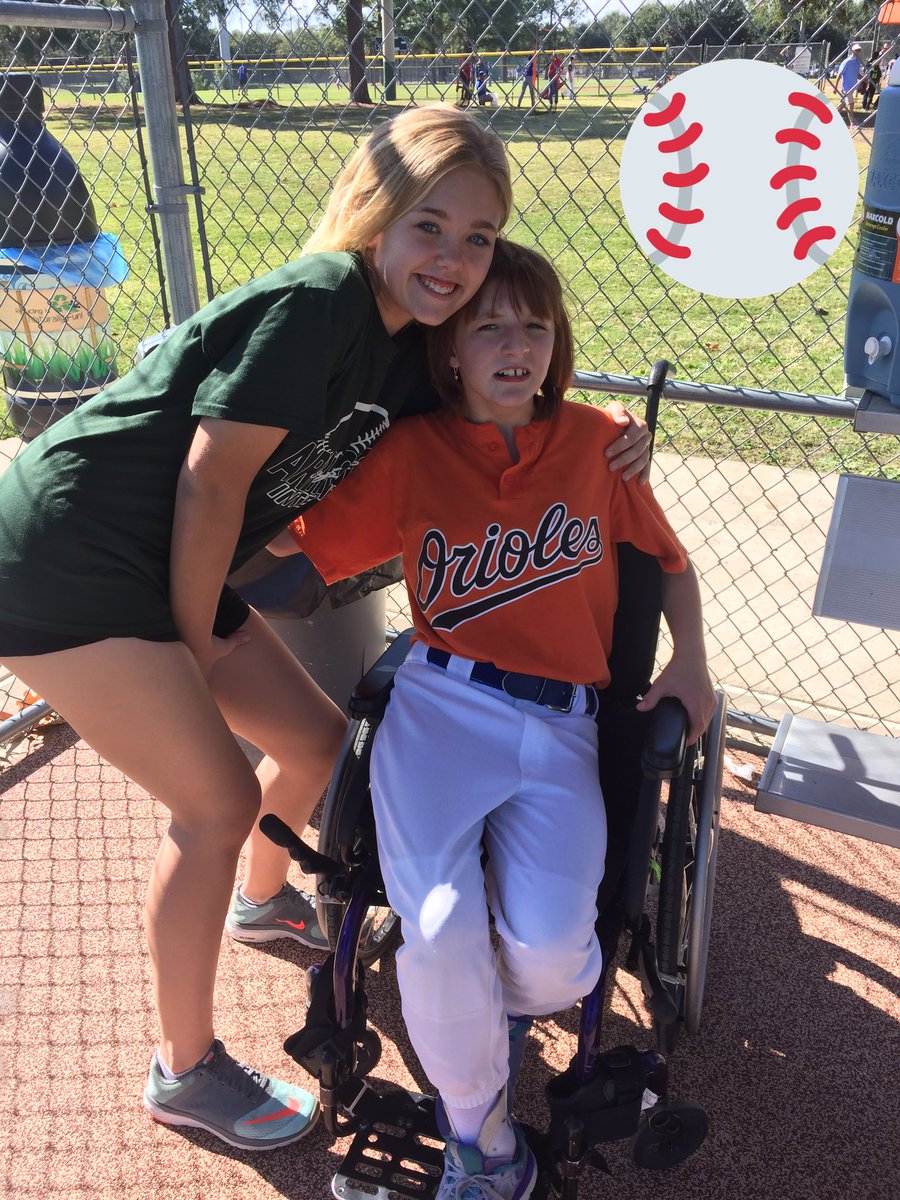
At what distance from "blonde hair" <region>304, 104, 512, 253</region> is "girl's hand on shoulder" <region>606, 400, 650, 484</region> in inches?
19.9

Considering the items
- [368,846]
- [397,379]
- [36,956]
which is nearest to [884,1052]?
[368,846]

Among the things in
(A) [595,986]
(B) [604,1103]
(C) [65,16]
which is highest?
(C) [65,16]

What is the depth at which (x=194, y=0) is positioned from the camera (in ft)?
11.5

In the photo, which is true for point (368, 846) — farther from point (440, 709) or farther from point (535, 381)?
point (535, 381)

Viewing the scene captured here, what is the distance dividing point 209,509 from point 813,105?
5.58ft

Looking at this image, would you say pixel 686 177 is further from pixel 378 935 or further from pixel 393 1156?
pixel 393 1156

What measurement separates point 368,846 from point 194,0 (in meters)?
3.12

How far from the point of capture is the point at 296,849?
178cm

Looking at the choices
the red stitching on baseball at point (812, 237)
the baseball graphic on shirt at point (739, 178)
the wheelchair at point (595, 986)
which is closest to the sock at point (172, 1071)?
the wheelchair at point (595, 986)

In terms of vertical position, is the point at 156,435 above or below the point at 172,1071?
above

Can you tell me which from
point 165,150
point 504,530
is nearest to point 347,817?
point 504,530

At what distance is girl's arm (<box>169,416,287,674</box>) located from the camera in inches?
61.0

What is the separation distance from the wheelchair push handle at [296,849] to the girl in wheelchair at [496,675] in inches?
4.8

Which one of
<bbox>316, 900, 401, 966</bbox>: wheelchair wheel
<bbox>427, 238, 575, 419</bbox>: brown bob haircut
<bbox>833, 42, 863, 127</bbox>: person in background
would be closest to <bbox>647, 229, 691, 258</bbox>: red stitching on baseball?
<bbox>833, 42, 863, 127</bbox>: person in background
